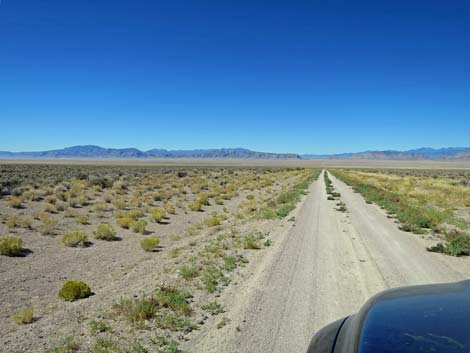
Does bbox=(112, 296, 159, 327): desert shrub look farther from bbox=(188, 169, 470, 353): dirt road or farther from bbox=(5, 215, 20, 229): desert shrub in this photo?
bbox=(5, 215, 20, 229): desert shrub

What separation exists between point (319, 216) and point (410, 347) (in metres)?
15.3

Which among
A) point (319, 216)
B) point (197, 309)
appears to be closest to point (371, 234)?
point (319, 216)

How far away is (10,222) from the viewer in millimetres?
14688

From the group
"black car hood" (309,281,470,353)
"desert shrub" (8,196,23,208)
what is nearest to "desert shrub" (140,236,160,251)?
"black car hood" (309,281,470,353)

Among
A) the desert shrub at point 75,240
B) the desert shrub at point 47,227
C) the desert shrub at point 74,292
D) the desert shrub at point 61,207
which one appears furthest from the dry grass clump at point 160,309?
the desert shrub at point 61,207

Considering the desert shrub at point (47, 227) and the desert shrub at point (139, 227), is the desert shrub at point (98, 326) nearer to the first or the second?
the desert shrub at point (139, 227)

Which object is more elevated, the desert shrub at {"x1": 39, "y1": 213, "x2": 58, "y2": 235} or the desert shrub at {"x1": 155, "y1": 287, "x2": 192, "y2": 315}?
the desert shrub at {"x1": 155, "y1": 287, "x2": 192, "y2": 315}

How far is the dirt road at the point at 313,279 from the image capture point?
205 inches

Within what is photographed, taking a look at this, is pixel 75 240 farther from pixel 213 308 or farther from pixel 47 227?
pixel 213 308

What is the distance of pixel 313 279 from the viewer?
7777 millimetres

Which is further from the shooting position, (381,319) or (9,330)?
(9,330)

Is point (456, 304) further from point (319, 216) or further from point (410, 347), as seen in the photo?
point (319, 216)

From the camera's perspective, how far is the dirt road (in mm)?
5219

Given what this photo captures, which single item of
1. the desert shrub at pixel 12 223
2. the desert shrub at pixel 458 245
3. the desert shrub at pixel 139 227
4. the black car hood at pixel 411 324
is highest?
the black car hood at pixel 411 324
